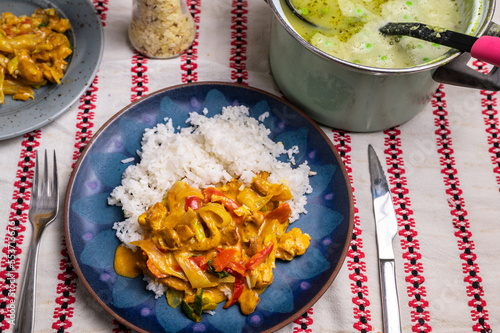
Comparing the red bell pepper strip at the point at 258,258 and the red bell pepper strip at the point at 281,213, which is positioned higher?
the red bell pepper strip at the point at 281,213

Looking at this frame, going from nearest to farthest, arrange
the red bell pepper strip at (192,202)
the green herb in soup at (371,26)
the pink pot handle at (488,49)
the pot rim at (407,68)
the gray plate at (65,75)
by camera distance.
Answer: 1. the pink pot handle at (488,49)
2. the pot rim at (407,68)
3. the red bell pepper strip at (192,202)
4. the green herb in soup at (371,26)
5. the gray plate at (65,75)

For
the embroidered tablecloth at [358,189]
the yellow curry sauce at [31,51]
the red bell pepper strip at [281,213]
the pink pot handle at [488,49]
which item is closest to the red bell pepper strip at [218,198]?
the red bell pepper strip at [281,213]

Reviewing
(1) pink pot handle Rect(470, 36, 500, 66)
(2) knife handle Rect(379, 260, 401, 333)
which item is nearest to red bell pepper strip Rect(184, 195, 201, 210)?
(2) knife handle Rect(379, 260, 401, 333)

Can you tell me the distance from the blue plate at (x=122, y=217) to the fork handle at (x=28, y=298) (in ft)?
0.59

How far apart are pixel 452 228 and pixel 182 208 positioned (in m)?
1.09

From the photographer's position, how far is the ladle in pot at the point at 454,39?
1735 mm

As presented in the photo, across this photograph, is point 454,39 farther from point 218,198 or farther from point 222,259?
point 222,259

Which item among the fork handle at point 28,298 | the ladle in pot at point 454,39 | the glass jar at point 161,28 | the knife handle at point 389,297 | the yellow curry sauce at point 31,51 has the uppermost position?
the ladle in pot at point 454,39

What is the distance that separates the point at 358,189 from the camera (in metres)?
2.24

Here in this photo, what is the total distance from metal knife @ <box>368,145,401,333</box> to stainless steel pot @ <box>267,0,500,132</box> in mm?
193

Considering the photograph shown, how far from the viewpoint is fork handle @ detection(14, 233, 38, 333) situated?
1.92 m

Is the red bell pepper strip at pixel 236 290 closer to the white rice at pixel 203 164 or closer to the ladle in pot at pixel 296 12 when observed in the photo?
the white rice at pixel 203 164

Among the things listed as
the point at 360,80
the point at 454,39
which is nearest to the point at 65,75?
the point at 360,80

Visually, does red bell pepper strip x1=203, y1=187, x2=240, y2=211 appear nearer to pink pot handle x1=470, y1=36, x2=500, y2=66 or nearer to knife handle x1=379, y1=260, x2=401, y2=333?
knife handle x1=379, y1=260, x2=401, y2=333
